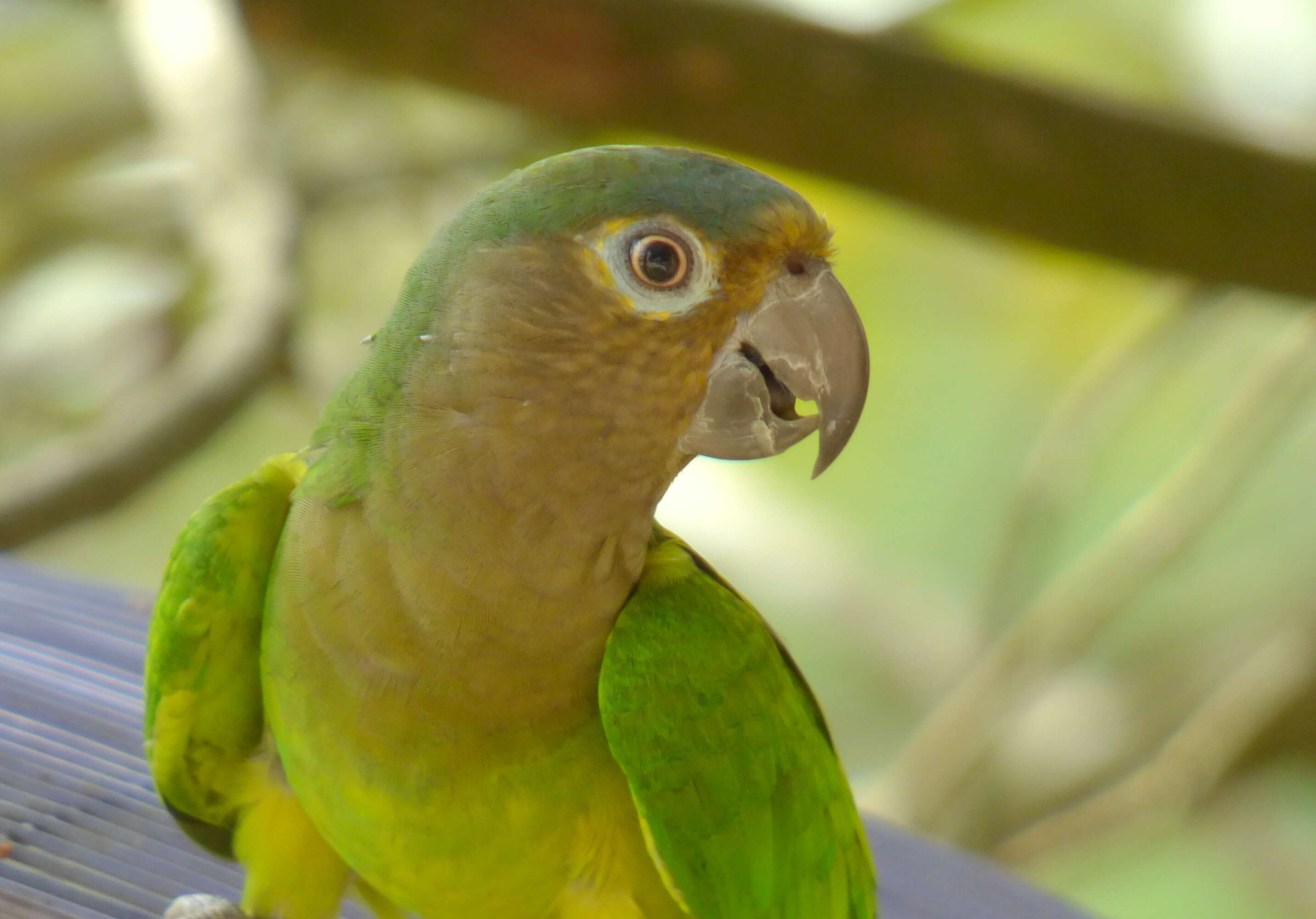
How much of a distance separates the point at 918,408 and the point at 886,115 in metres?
2.64

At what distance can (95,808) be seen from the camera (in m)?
1.63

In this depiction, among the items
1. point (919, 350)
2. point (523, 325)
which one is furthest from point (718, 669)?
point (919, 350)

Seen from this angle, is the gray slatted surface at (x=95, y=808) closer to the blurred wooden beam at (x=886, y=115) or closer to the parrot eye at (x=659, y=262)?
the parrot eye at (x=659, y=262)

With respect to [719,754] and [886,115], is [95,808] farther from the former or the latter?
[886,115]

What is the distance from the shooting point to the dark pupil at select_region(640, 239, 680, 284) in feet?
4.03

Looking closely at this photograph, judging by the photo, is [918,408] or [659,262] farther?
[918,408]

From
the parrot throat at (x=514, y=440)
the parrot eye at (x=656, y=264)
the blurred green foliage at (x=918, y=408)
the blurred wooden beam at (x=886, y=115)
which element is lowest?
the blurred green foliage at (x=918, y=408)

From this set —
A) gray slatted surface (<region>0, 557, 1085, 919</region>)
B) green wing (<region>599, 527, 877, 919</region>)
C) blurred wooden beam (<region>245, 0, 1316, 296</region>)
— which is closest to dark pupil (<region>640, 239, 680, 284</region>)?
green wing (<region>599, 527, 877, 919</region>)

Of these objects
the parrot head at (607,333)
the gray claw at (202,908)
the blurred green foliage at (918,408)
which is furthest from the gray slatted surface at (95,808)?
the blurred green foliage at (918,408)

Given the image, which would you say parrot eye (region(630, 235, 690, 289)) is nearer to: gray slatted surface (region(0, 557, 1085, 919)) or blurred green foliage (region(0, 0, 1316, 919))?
gray slatted surface (region(0, 557, 1085, 919))

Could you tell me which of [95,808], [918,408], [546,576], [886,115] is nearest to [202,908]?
[95,808]

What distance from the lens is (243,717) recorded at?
1.50 meters

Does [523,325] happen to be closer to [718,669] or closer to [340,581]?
[340,581]

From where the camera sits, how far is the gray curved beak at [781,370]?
1304 millimetres
